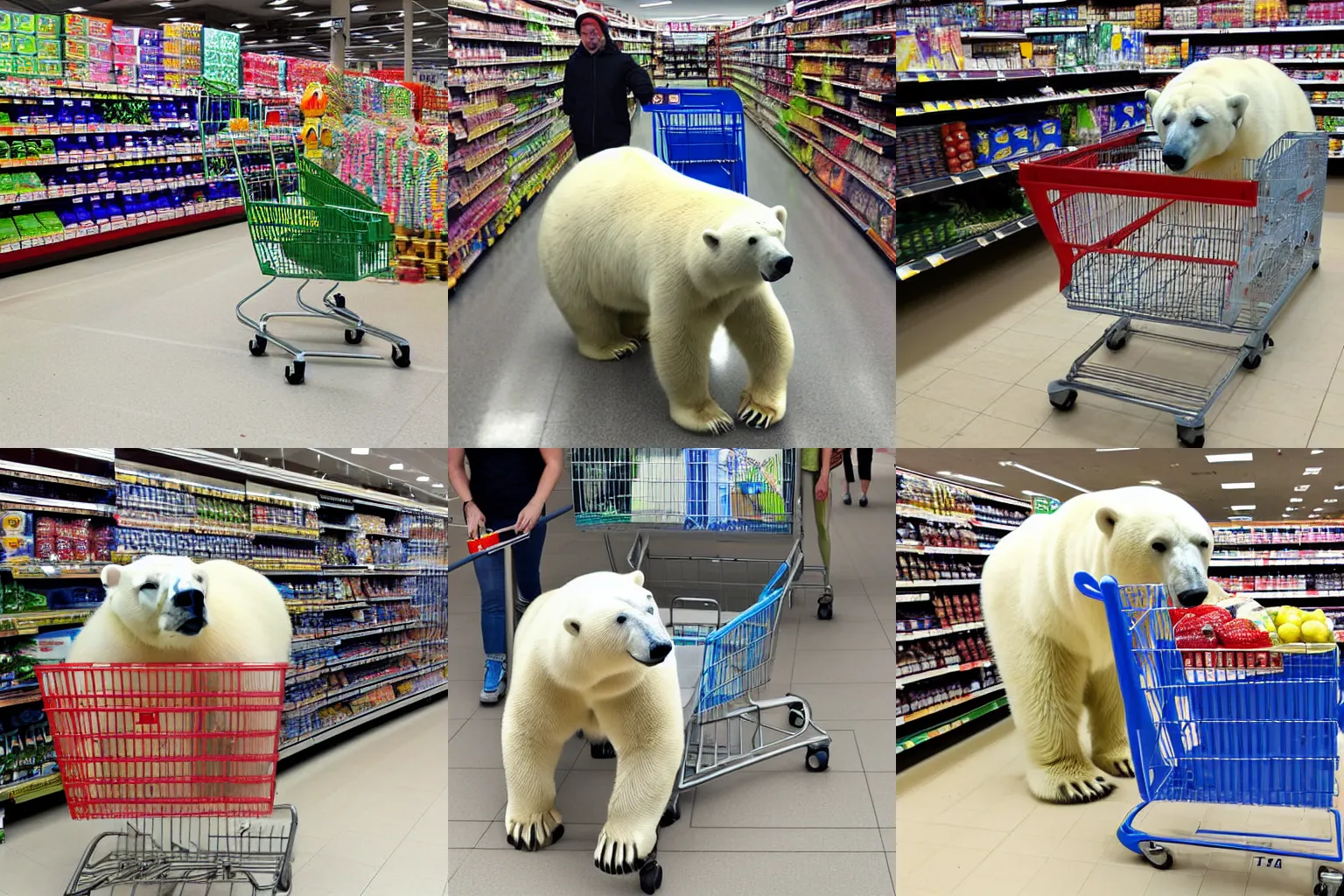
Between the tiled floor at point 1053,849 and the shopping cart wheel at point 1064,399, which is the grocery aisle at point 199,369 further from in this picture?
the shopping cart wheel at point 1064,399

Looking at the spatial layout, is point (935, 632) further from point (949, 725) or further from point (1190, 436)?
point (1190, 436)

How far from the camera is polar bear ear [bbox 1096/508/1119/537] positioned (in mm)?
2193

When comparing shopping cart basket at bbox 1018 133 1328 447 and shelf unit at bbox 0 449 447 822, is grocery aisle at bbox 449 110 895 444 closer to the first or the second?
shopping cart basket at bbox 1018 133 1328 447

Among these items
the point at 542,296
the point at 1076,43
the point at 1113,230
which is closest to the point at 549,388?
the point at 542,296

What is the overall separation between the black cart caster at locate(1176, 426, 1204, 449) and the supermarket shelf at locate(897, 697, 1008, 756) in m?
1.21

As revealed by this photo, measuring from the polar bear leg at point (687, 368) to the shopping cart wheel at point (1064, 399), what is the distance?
1208 mm

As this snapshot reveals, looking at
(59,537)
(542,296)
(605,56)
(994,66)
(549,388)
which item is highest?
(994,66)

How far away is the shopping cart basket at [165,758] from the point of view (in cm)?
221

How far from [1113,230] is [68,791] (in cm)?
365

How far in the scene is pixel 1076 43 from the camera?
6.31 m

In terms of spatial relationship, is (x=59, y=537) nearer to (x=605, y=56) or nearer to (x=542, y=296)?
(x=542, y=296)

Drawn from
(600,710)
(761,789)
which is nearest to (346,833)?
(600,710)

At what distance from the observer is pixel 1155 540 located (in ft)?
7.09

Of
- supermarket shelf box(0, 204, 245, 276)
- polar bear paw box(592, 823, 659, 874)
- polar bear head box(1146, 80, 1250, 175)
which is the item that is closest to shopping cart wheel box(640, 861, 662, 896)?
polar bear paw box(592, 823, 659, 874)
